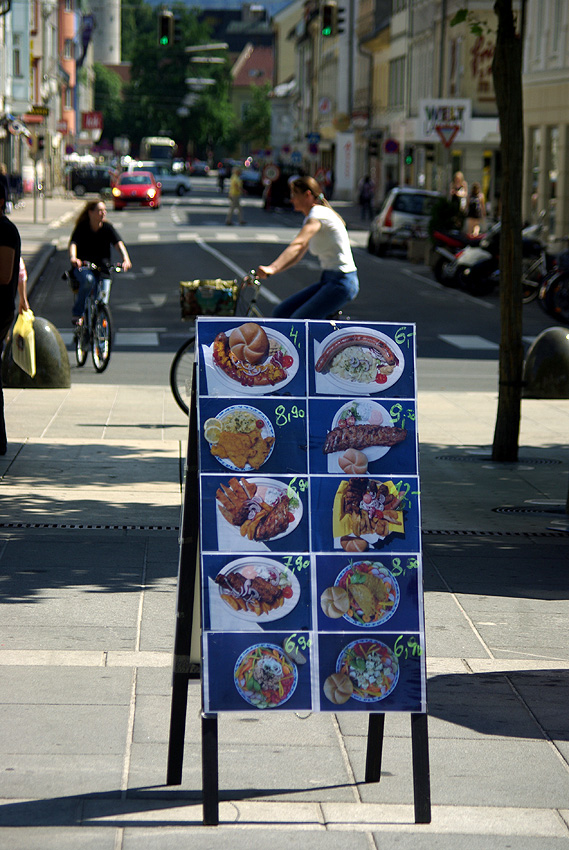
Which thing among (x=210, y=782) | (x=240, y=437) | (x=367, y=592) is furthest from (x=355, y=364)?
(x=210, y=782)

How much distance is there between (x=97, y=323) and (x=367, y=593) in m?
10.6

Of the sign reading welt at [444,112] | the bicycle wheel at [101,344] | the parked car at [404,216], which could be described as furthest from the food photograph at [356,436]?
the sign reading welt at [444,112]

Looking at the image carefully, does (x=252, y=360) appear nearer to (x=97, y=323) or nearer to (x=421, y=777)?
(x=421, y=777)

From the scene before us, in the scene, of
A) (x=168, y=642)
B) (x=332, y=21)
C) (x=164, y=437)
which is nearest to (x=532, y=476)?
(x=164, y=437)

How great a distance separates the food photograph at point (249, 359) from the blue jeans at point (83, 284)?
1024 centimetres

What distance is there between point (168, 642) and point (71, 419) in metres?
5.98

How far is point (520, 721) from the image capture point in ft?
15.5

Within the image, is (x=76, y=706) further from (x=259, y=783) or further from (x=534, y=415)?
(x=534, y=415)

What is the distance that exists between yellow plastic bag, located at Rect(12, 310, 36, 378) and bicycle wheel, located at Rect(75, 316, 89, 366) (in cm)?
483

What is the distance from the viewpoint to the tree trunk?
9.43 meters

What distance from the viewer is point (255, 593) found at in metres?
3.98

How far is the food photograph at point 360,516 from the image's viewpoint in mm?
4035

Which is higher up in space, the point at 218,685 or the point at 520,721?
the point at 218,685

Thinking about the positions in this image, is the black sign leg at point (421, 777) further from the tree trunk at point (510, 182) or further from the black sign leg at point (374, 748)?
the tree trunk at point (510, 182)
